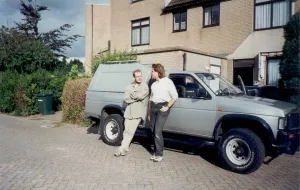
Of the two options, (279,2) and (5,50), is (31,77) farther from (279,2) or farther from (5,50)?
(279,2)

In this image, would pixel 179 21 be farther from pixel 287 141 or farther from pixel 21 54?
pixel 287 141

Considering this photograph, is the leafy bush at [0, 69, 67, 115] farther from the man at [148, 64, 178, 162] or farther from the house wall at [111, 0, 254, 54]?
the man at [148, 64, 178, 162]

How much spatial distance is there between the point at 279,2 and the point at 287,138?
1085cm

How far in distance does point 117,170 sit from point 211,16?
44.0 feet

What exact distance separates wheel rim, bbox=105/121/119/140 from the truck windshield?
2620 mm

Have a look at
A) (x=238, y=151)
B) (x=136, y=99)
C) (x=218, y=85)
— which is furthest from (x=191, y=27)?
→ (x=238, y=151)

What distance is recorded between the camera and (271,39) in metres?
13.8

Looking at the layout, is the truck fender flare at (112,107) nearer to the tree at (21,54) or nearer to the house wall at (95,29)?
the tree at (21,54)

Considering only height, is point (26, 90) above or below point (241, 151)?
above

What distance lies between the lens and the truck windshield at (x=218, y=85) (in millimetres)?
6082

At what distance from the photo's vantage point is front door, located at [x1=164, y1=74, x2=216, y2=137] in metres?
5.89

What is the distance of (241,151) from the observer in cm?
545

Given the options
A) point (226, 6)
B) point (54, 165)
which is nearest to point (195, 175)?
point (54, 165)

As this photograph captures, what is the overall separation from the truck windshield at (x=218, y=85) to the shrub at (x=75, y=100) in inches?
218
